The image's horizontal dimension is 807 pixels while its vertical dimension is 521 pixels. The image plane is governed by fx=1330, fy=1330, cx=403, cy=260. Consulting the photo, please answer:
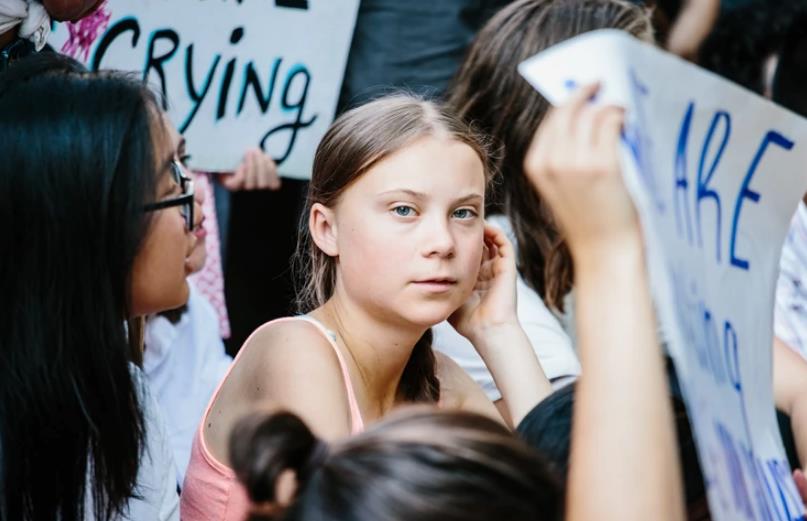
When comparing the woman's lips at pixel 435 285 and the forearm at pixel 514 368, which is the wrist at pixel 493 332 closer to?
the forearm at pixel 514 368

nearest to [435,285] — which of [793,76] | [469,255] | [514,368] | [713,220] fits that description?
[469,255]

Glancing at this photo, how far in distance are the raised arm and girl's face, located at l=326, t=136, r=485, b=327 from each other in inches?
26.3

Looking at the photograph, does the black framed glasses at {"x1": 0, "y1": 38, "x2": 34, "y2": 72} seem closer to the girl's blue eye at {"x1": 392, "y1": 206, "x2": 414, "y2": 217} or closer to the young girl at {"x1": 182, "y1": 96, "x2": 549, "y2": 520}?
the young girl at {"x1": 182, "y1": 96, "x2": 549, "y2": 520}

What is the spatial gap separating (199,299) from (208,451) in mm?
975

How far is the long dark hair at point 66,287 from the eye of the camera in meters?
1.68

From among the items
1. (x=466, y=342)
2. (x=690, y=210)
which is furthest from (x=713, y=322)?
(x=466, y=342)

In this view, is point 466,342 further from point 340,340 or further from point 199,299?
point 199,299

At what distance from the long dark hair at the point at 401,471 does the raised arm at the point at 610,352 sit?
0.18ft

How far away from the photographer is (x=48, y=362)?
170 centimetres

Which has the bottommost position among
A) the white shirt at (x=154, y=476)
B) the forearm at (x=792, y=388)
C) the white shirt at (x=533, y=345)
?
the white shirt at (x=154, y=476)

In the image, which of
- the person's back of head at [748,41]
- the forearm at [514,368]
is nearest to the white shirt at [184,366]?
the forearm at [514,368]

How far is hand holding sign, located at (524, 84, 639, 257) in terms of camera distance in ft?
4.04

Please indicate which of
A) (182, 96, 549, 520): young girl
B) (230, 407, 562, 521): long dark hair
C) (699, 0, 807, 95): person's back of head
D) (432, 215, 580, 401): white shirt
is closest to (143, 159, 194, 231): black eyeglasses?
(182, 96, 549, 520): young girl

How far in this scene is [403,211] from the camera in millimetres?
1986
